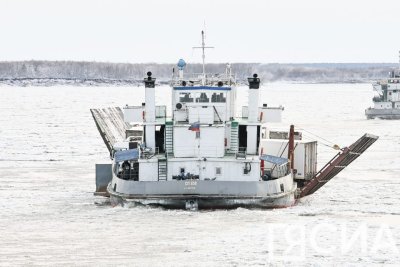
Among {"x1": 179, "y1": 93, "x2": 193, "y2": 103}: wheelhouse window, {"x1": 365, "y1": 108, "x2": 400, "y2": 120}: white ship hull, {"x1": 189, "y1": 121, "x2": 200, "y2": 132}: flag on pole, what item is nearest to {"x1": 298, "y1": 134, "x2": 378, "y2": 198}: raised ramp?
{"x1": 189, "y1": 121, "x2": 200, "y2": 132}: flag on pole

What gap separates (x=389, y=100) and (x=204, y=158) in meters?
88.1

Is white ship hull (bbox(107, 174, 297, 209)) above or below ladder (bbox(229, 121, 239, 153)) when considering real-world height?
below

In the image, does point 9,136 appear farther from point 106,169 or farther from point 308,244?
point 308,244

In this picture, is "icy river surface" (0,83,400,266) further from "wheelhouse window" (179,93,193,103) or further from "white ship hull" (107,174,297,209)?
"wheelhouse window" (179,93,193,103)

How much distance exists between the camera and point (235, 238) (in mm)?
30859

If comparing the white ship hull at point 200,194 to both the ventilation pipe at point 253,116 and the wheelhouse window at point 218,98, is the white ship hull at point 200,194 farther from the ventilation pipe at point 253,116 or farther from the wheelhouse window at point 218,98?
the wheelhouse window at point 218,98

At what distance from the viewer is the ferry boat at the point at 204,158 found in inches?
1432

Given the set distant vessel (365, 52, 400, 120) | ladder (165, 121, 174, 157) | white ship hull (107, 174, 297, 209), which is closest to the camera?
white ship hull (107, 174, 297, 209)

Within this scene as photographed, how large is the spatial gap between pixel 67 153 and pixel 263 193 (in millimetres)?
29835

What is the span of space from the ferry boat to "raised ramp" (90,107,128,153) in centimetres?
1276

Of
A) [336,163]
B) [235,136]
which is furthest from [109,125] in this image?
[336,163]

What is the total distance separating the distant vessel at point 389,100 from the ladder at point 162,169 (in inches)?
3234

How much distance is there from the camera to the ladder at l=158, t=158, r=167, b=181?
123 feet

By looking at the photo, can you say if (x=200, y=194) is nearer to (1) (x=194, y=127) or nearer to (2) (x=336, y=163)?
(1) (x=194, y=127)
